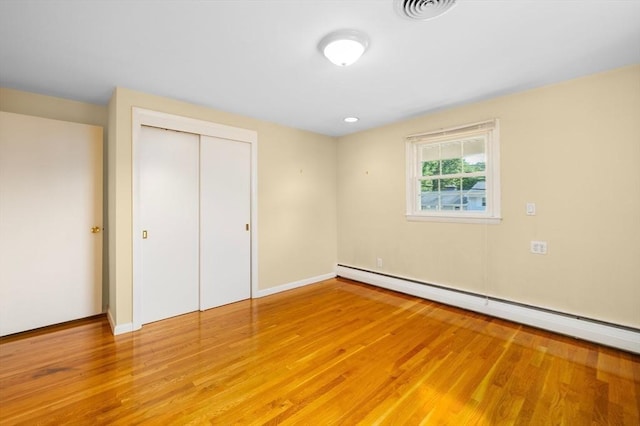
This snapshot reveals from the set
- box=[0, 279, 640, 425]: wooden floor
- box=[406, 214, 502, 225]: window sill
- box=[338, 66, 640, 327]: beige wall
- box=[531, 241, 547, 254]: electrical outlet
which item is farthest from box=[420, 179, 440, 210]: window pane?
box=[0, 279, 640, 425]: wooden floor

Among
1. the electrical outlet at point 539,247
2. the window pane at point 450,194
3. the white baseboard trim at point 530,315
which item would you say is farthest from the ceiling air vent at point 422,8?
the white baseboard trim at point 530,315

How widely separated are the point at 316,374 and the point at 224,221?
7.36ft

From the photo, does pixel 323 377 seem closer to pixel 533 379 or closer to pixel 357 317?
pixel 357 317

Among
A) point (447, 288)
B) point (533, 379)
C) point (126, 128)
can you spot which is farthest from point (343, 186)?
point (533, 379)

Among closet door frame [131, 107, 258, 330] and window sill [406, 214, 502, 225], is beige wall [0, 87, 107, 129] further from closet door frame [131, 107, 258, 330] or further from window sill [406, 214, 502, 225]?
window sill [406, 214, 502, 225]

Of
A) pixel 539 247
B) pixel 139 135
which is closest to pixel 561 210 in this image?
pixel 539 247

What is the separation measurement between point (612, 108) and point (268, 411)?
372cm

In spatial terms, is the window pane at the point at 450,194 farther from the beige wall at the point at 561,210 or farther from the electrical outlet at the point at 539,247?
the electrical outlet at the point at 539,247

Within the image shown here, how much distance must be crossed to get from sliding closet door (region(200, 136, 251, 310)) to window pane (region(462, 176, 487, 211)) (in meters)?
2.84

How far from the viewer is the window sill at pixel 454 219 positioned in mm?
3213

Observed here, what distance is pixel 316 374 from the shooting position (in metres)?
2.11

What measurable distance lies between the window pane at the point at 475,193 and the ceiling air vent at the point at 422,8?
218cm

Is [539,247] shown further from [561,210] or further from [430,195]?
[430,195]

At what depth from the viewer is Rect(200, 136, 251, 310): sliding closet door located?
11.3 feet
